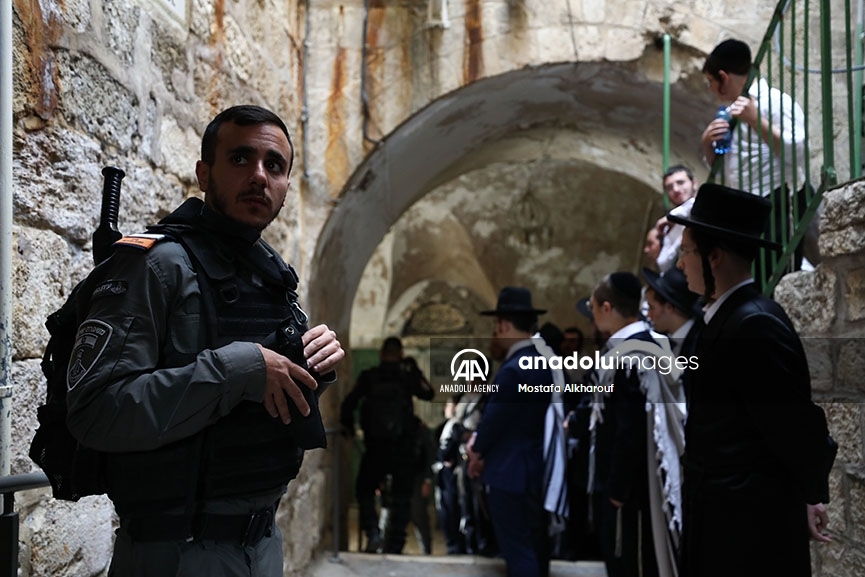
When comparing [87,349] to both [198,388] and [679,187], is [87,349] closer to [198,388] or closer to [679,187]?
[198,388]

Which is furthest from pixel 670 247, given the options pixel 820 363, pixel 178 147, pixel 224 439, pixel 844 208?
pixel 224 439

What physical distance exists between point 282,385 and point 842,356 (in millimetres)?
1722

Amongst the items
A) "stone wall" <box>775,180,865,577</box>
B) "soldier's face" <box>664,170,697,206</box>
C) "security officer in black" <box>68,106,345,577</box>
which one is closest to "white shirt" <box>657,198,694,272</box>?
"soldier's face" <box>664,170,697,206</box>

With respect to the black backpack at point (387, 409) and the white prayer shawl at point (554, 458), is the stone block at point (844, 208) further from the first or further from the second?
the black backpack at point (387, 409)

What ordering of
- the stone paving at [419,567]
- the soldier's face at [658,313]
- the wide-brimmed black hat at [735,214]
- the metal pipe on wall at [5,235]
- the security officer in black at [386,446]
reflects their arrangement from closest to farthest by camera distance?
1. the metal pipe on wall at [5,235]
2. the wide-brimmed black hat at [735,214]
3. the soldier's face at [658,313]
4. the stone paving at [419,567]
5. the security officer in black at [386,446]

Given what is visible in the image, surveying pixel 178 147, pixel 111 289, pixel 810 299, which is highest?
pixel 178 147

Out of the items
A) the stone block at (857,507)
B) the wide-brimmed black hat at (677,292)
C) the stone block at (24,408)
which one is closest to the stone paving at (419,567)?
the wide-brimmed black hat at (677,292)

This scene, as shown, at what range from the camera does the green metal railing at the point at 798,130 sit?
2.38 metres

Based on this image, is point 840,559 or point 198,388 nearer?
point 198,388

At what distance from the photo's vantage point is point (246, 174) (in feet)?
4.79

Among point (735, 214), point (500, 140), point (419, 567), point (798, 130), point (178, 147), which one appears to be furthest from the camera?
point (500, 140)

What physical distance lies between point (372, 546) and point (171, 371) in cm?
408

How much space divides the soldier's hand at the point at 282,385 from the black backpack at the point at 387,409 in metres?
3.73

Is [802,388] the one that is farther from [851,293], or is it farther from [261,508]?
[261,508]
